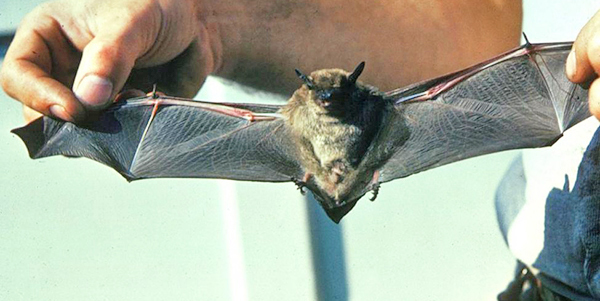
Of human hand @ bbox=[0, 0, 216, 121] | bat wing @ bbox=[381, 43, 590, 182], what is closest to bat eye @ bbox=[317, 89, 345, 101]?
bat wing @ bbox=[381, 43, 590, 182]

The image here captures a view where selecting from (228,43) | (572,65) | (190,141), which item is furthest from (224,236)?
(572,65)

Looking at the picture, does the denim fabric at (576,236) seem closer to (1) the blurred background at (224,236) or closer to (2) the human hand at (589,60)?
(2) the human hand at (589,60)

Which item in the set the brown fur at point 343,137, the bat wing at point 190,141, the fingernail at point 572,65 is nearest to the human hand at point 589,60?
the fingernail at point 572,65

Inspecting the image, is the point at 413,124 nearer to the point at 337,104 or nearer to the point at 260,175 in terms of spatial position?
the point at 337,104

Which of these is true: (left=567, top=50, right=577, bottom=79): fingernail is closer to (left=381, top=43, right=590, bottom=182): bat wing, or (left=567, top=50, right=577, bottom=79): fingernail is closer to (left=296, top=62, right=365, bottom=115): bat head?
(left=381, top=43, right=590, bottom=182): bat wing

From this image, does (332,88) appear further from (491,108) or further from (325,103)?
(491,108)

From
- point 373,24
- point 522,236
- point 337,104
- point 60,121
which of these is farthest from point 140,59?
point 522,236

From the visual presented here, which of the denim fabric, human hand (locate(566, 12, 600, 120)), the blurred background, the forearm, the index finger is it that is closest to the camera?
human hand (locate(566, 12, 600, 120))
